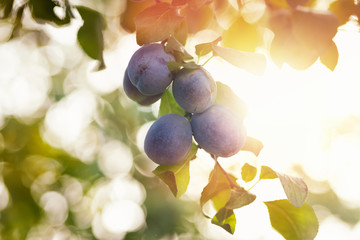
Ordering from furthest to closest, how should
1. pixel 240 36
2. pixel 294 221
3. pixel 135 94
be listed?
pixel 240 36
pixel 135 94
pixel 294 221

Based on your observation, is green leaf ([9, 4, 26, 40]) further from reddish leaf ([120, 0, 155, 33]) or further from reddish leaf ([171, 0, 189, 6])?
reddish leaf ([171, 0, 189, 6])

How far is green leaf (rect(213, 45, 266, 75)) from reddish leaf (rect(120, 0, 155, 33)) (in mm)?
425

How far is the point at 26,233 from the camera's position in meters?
2.16

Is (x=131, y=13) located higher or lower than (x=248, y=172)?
higher

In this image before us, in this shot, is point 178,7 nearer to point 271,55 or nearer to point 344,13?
point 271,55

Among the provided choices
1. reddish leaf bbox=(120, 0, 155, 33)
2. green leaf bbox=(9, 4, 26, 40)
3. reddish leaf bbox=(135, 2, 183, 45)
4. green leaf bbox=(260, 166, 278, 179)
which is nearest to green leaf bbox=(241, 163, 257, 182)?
green leaf bbox=(260, 166, 278, 179)

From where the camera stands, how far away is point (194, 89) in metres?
0.82

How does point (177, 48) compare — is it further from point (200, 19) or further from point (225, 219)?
point (200, 19)

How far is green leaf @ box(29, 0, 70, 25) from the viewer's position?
3.60 feet

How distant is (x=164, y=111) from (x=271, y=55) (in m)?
0.30

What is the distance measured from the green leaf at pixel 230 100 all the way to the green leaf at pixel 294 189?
0.18 meters

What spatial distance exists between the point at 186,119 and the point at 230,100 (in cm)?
13

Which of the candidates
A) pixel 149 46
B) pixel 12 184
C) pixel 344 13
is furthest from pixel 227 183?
pixel 12 184

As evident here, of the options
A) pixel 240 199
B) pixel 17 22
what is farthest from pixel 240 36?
pixel 17 22
